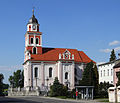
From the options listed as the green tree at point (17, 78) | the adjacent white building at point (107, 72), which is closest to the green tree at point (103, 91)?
the adjacent white building at point (107, 72)

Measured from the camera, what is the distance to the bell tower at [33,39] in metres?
72.8

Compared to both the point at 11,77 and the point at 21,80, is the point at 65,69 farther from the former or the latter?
the point at 11,77

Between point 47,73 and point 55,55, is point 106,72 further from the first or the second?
point 55,55

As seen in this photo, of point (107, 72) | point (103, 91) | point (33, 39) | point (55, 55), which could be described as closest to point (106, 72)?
point (107, 72)

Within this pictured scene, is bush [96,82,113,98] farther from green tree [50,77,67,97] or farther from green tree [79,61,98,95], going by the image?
green tree [50,77,67,97]

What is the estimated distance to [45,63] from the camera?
71625 millimetres

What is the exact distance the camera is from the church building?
70.2 m

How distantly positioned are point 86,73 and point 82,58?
65.5 feet

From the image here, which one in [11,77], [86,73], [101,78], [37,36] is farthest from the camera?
[11,77]

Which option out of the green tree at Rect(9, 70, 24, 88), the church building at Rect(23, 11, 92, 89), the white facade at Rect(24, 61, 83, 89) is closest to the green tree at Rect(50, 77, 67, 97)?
the church building at Rect(23, 11, 92, 89)

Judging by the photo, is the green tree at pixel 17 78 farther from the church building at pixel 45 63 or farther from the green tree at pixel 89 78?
the green tree at pixel 89 78

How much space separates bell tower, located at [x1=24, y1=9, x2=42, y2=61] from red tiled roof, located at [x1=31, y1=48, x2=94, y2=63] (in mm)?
1913

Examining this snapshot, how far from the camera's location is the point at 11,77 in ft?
375

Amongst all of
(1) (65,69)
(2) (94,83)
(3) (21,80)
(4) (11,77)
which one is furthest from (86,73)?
(4) (11,77)
